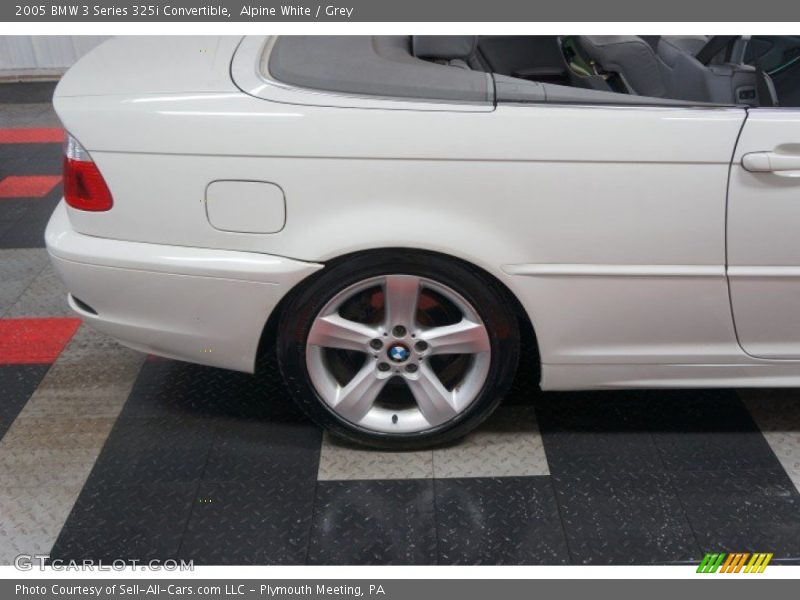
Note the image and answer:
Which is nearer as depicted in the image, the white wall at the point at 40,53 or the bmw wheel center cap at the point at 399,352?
the bmw wheel center cap at the point at 399,352

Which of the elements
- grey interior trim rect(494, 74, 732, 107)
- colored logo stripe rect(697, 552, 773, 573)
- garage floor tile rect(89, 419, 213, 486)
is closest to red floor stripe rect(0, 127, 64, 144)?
garage floor tile rect(89, 419, 213, 486)

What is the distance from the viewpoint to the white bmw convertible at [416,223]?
80.0 inches

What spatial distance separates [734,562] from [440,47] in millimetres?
1541

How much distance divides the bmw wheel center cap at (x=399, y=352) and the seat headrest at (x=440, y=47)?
81cm

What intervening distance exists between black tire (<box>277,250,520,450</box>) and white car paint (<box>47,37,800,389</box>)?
0.06m

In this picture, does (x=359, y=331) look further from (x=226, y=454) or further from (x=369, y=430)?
(x=226, y=454)

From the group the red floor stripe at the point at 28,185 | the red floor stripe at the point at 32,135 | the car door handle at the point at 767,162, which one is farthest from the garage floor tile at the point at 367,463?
the red floor stripe at the point at 32,135

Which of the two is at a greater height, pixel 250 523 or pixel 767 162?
pixel 767 162

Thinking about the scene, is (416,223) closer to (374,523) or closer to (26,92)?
(374,523)

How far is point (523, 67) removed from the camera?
2734 millimetres

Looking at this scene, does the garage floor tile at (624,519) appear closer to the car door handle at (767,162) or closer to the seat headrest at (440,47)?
the car door handle at (767,162)

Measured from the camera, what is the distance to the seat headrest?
2.39 metres

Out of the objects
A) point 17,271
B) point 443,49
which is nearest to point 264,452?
point 443,49

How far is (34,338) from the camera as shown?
9.96 feet
